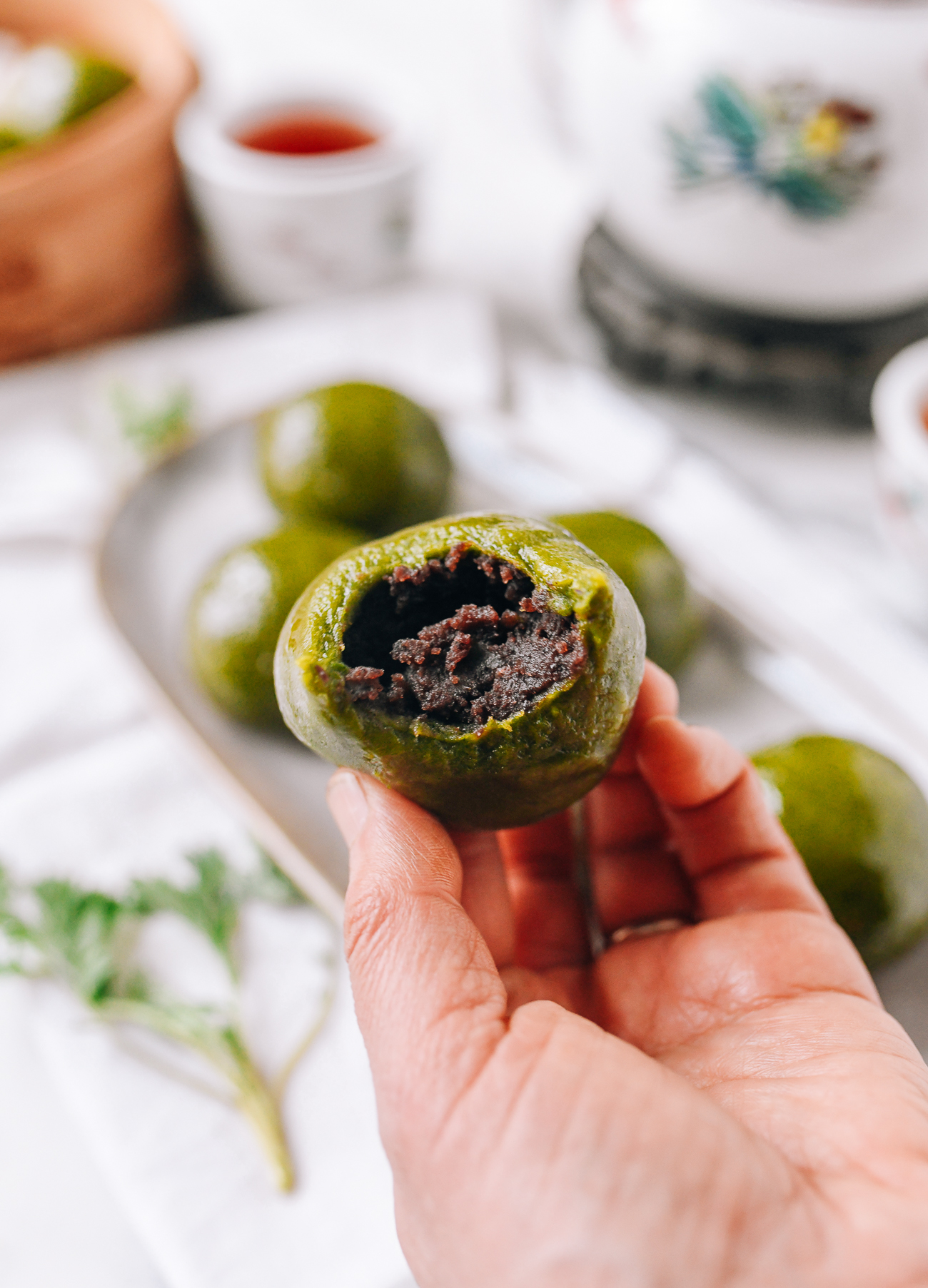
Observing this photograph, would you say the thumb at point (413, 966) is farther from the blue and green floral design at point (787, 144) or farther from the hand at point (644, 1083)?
the blue and green floral design at point (787, 144)

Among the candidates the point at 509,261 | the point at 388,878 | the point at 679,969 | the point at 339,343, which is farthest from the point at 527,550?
the point at 509,261

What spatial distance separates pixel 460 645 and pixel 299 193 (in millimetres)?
1547

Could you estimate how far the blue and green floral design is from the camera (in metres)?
1.74

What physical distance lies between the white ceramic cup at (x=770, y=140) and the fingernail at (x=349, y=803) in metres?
1.33

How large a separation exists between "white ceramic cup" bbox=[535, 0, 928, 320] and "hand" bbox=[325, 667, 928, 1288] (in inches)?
41.9

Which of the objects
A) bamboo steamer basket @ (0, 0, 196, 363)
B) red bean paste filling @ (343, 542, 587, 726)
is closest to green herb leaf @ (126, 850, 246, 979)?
red bean paste filling @ (343, 542, 587, 726)

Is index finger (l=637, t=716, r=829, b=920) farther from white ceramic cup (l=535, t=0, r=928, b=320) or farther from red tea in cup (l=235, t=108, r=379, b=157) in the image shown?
red tea in cup (l=235, t=108, r=379, b=157)

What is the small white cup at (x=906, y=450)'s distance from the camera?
1706 mm

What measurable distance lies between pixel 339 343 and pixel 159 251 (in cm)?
45

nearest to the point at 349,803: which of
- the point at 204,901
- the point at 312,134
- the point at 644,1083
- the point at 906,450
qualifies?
the point at 644,1083

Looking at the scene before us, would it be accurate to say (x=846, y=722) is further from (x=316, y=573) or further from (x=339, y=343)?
(x=339, y=343)

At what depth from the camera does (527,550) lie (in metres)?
0.98

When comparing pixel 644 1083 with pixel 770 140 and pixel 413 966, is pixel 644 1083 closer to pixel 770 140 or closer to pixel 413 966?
pixel 413 966

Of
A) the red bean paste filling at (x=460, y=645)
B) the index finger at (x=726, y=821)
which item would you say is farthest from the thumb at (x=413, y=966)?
the index finger at (x=726, y=821)
